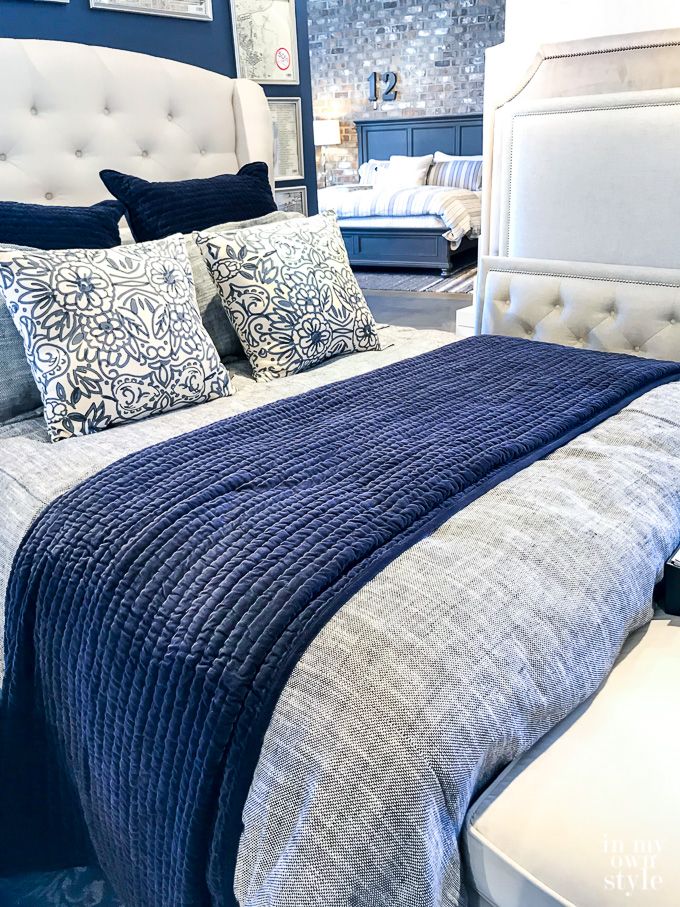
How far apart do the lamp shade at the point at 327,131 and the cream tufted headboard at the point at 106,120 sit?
6.26m

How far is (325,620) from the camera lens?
905 millimetres

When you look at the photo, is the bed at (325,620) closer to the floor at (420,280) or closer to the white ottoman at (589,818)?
the white ottoman at (589,818)

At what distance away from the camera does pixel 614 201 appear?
240cm

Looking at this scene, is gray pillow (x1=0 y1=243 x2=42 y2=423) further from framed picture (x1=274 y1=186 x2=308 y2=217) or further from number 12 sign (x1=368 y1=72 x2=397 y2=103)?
number 12 sign (x1=368 y1=72 x2=397 y2=103)

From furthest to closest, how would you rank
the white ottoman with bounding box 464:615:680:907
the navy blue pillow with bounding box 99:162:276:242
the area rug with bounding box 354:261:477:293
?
the area rug with bounding box 354:261:477:293 < the navy blue pillow with bounding box 99:162:276:242 < the white ottoman with bounding box 464:615:680:907

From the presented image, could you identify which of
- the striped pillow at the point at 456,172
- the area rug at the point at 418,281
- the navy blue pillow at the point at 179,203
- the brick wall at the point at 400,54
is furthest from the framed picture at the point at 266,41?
the brick wall at the point at 400,54

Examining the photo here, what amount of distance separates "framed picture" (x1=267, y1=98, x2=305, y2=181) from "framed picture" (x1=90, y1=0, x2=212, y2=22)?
422 mm

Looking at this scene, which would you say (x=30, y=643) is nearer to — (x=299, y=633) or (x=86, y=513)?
(x=86, y=513)

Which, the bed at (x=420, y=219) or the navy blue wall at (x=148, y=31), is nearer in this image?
the navy blue wall at (x=148, y=31)

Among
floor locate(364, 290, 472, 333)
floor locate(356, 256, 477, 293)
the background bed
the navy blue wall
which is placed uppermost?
the navy blue wall

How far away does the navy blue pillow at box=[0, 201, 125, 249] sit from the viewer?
1792 mm

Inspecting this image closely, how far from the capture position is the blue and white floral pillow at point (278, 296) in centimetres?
192

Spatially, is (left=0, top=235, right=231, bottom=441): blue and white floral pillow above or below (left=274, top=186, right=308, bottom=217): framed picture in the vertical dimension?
below

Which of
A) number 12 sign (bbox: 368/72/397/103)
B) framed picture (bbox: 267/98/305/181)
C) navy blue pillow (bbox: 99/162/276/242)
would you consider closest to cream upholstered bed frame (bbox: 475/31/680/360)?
framed picture (bbox: 267/98/305/181)
